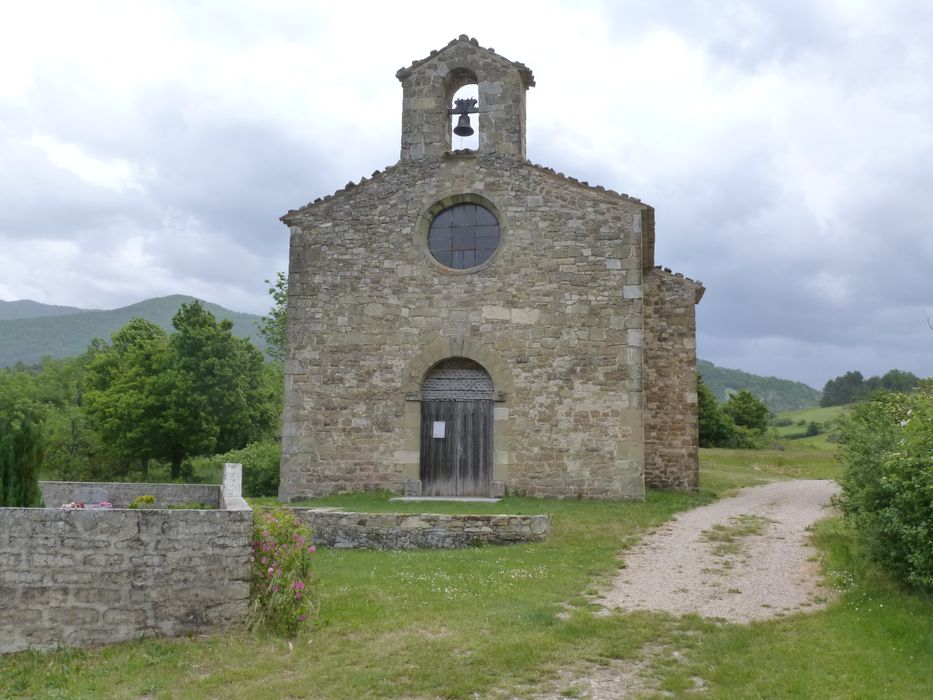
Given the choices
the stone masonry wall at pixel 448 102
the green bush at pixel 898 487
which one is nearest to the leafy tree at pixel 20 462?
the green bush at pixel 898 487

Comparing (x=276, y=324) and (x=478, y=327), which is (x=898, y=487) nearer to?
(x=478, y=327)

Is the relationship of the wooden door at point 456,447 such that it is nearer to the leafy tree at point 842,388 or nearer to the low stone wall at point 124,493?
the low stone wall at point 124,493

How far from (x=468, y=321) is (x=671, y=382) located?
208 inches

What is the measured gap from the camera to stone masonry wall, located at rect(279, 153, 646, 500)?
15.8m

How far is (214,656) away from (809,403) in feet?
424

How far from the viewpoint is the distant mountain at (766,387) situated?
392ft

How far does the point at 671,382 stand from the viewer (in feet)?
60.1

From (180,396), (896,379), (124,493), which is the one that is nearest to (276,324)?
(180,396)

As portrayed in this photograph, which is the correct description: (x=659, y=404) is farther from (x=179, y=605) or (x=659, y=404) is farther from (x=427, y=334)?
(x=179, y=605)

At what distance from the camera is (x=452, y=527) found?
1164cm

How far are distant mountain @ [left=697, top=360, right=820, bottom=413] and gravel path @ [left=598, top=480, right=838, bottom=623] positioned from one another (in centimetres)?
10748

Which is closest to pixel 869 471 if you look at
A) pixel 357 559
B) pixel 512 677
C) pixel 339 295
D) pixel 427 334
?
pixel 512 677

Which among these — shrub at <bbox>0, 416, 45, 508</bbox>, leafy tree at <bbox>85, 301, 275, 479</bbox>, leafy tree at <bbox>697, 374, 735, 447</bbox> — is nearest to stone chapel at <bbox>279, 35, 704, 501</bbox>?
shrub at <bbox>0, 416, 45, 508</bbox>

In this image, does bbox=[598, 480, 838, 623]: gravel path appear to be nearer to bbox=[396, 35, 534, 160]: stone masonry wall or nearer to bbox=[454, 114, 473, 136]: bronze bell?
bbox=[396, 35, 534, 160]: stone masonry wall
